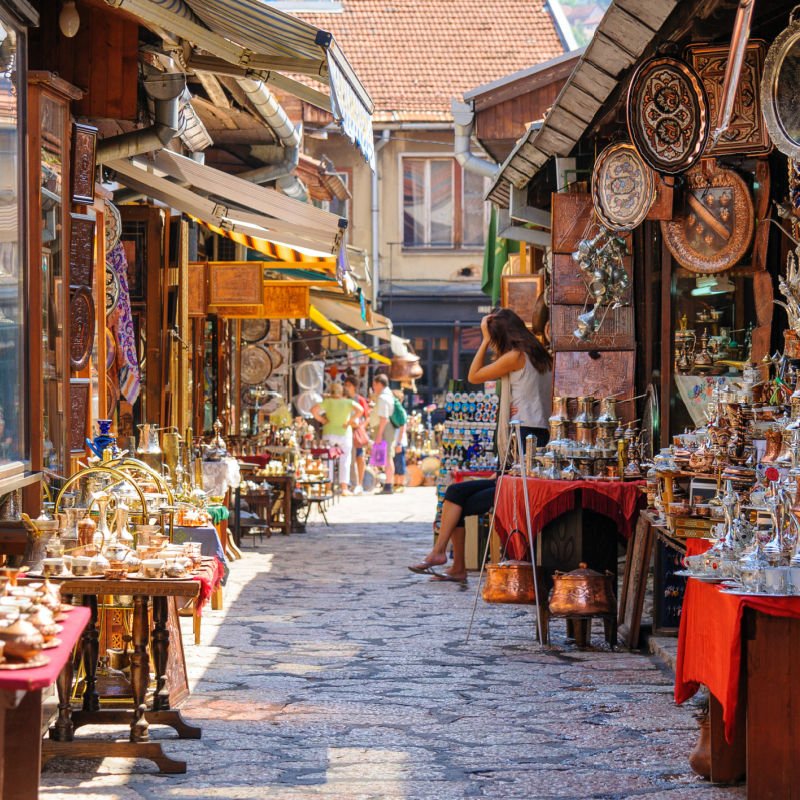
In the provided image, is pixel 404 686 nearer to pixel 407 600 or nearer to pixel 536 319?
pixel 407 600

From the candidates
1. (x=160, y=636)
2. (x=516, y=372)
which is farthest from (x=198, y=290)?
(x=160, y=636)

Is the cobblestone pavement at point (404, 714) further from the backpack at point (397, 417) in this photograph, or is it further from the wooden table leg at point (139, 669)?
the backpack at point (397, 417)

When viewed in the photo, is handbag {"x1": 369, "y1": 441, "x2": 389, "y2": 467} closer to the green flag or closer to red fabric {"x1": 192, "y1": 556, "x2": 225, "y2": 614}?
the green flag

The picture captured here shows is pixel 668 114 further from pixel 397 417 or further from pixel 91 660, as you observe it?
pixel 397 417

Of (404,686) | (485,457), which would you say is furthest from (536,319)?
(404,686)

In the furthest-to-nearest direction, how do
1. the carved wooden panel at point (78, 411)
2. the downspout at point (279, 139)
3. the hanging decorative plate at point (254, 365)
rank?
the hanging decorative plate at point (254, 365)
the downspout at point (279, 139)
the carved wooden panel at point (78, 411)

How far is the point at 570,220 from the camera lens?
37.0 feet

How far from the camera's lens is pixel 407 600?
440 inches

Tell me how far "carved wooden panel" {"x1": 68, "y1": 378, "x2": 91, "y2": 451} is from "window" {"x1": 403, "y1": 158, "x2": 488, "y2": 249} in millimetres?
22543

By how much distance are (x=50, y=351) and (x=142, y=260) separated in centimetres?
489

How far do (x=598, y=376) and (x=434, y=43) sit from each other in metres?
23.5

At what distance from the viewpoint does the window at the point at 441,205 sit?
30859mm

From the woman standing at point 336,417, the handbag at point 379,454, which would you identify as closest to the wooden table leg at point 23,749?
the woman standing at point 336,417

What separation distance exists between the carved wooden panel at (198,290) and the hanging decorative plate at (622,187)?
5700 millimetres
